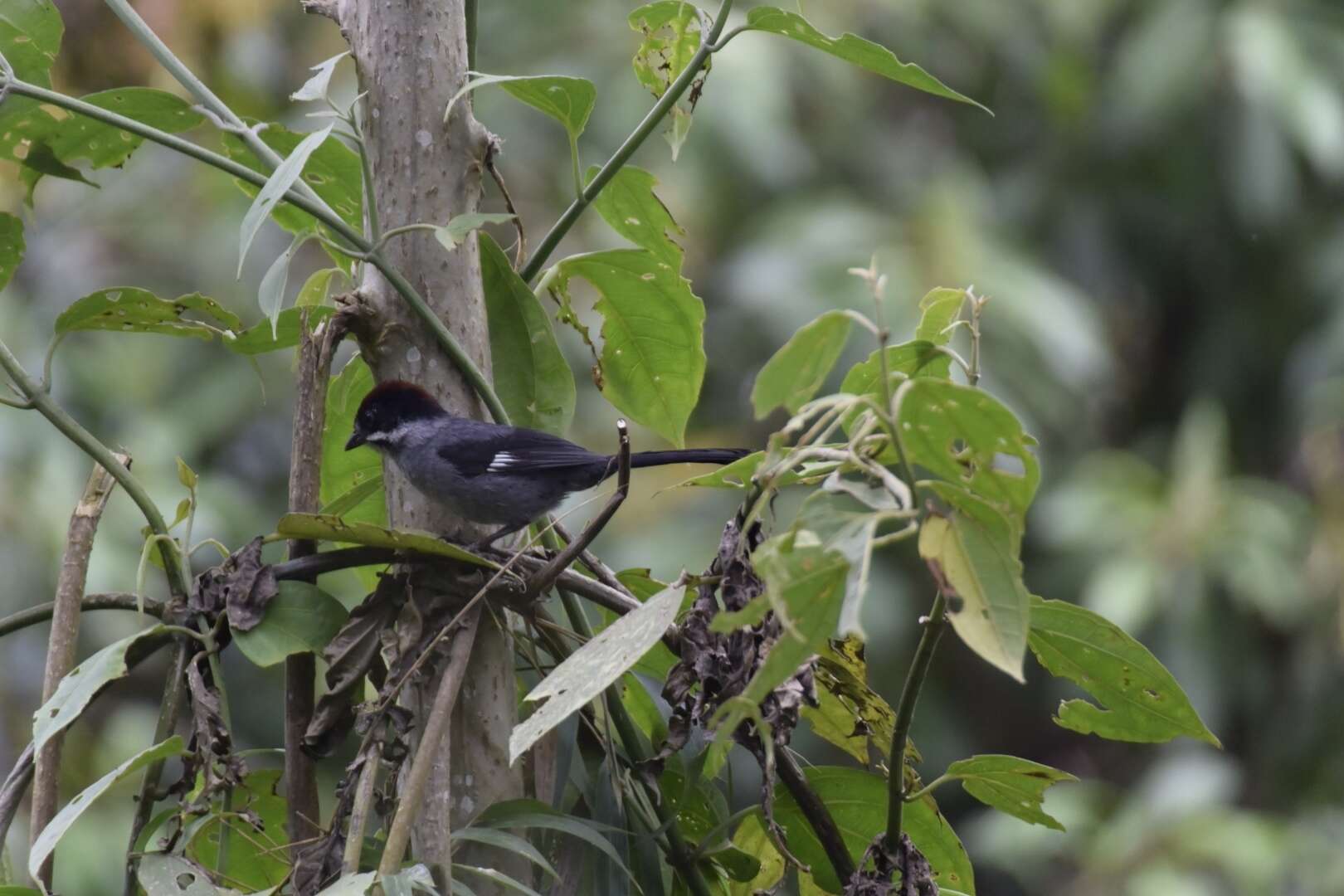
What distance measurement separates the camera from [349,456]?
233 cm

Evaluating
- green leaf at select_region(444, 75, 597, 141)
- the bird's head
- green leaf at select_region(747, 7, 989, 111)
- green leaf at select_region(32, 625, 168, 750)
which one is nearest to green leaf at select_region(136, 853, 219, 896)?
green leaf at select_region(32, 625, 168, 750)

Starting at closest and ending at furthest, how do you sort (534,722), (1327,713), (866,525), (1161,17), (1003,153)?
(866,525), (534,722), (1327,713), (1161,17), (1003,153)

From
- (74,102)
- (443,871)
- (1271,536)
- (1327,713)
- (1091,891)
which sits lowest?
(1091,891)

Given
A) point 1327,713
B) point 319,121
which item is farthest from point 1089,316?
point 319,121

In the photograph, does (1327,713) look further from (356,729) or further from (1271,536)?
(356,729)

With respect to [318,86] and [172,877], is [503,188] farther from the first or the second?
[172,877]

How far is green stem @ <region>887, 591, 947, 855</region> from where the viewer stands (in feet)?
4.37

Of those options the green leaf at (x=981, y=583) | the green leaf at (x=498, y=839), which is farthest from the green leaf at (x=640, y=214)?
the green leaf at (x=981, y=583)

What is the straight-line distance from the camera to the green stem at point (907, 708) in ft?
4.37

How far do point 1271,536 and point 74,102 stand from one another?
702 centimetres

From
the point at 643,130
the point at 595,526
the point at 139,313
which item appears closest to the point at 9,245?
the point at 139,313

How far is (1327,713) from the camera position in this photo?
7.93 meters

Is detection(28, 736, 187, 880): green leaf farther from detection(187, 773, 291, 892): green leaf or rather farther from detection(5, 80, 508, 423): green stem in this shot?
detection(5, 80, 508, 423): green stem

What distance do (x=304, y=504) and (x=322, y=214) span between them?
0.39 metres
